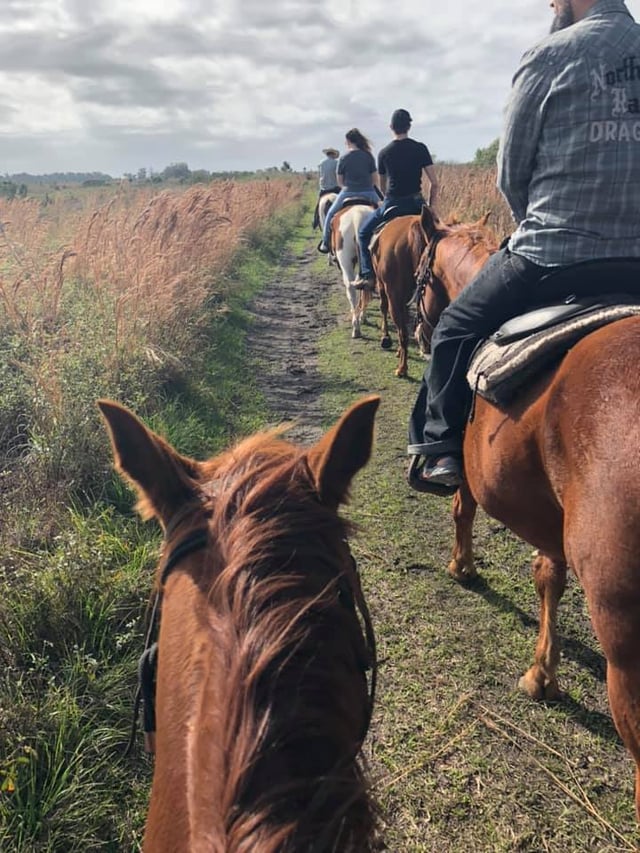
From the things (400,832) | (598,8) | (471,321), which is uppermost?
(598,8)

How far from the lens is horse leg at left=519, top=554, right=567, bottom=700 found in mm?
2995

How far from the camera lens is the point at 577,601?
12.0 feet

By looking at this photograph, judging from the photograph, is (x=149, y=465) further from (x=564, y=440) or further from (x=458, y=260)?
(x=458, y=260)

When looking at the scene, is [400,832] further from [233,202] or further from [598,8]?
[233,202]

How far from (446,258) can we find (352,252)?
514cm

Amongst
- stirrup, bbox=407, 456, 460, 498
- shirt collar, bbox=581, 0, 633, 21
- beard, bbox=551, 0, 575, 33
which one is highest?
beard, bbox=551, 0, 575, 33

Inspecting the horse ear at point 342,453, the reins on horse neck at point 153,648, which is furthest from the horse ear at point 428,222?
the reins on horse neck at point 153,648

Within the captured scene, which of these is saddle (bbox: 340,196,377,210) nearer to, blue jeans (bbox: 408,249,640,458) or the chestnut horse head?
the chestnut horse head

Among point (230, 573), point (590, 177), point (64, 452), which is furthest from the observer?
point (64, 452)

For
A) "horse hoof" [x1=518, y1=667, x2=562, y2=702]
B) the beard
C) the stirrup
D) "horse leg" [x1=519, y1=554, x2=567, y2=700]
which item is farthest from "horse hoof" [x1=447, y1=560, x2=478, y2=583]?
the beard

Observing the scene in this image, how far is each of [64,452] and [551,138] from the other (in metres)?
3.61

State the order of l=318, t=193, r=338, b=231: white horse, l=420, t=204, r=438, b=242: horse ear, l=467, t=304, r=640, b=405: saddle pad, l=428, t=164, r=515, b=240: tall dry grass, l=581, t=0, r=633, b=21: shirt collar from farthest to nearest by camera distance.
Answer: l=318, t=193, r=338, b=231: white horse
l=428, t=164, r=515, b=240: tall dry grass
l=420, t=204, r=438, b=242: horse ear
l=581, t=0, r=633, b=21: shirt collar
l=467, t=304, r=640, b=405: saddle pad

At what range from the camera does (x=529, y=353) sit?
2.35 metres

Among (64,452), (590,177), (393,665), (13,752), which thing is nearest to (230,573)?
(13,752)
